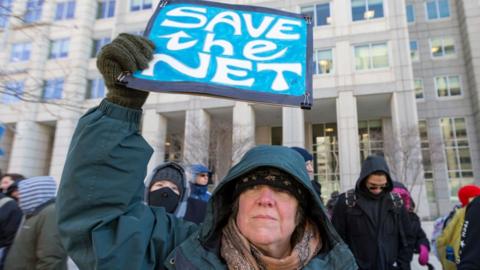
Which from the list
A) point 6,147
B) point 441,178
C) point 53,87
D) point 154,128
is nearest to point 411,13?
point 441,178

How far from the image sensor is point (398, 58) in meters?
19.2

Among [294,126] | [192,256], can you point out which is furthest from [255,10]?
[294,126]

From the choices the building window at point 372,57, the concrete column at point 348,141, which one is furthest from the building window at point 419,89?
the concrete column at point 348,141

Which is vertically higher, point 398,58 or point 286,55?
point 398,58

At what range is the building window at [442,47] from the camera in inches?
965

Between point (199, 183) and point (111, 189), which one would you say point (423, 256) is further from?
point (111, 189)

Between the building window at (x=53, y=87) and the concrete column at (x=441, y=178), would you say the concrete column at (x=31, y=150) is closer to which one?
the building window at (x=53, y=87)

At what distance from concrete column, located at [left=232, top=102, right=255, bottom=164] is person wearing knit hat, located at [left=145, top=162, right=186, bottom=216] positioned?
13441 mm

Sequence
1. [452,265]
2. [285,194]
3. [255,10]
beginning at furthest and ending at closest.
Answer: [452,265], [255,10], [285,194]

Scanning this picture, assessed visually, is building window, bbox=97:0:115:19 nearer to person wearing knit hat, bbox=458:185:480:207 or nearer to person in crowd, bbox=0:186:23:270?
person in crowd, bbox=0:186:23:270

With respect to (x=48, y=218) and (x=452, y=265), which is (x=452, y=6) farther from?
(x=48, y=218)

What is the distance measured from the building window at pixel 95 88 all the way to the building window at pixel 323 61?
625 inches

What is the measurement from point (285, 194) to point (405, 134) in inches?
726

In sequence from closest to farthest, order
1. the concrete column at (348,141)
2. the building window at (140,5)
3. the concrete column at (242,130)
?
the concrete column at (242,130), the concrete column at (348,141), the building window at (140,5)
